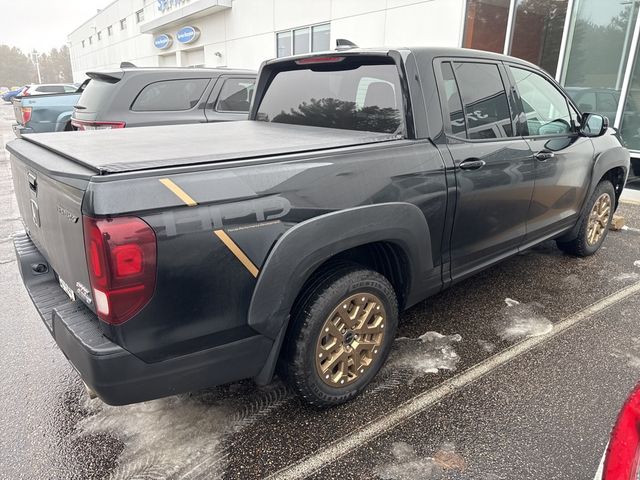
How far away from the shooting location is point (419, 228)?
2.58m

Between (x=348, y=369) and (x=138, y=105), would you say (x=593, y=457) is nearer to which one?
(x=348, y=369)

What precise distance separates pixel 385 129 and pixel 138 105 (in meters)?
4.29

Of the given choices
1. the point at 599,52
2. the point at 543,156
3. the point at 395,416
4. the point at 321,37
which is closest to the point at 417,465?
the point at 395,416

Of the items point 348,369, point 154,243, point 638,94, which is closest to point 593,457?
point 348,369

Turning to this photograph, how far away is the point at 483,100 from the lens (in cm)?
→ 312

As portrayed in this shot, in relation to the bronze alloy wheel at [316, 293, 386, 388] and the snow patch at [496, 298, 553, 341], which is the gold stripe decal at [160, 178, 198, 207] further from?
the snow patch at [496, 298, 553, 341]

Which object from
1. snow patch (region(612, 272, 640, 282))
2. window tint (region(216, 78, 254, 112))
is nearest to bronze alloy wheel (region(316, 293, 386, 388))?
snow patch (region(612, 272, 640, 282))

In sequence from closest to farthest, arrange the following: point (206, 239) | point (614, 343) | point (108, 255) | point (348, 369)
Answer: point (108, 255), point (206, 239), point (348, 369), point (614, 343)

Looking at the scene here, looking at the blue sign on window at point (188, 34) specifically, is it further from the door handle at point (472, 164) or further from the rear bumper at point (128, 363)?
the rear bumper at point (128, 363)

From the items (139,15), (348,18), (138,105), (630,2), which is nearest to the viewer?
(138,105)

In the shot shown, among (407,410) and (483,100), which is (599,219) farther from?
(407,410)

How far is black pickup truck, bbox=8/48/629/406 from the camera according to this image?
1745 mm

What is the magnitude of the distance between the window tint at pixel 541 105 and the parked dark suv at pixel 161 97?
3.85 metres

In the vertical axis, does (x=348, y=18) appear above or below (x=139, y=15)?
below
